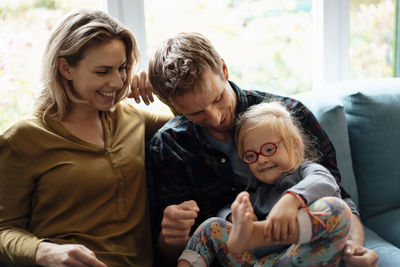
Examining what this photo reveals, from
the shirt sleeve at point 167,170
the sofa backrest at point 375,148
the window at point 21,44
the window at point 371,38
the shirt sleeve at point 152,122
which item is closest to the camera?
the shirt sleeve at point 167,170

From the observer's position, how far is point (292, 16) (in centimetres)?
266

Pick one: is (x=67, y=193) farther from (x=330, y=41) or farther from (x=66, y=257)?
(x=330, y=41)

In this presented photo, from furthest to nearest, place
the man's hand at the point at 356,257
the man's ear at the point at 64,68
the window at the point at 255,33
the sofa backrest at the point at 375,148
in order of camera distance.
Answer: the window at the point at 255,33, the sofa backrest at the point at 375,148, the man's ear at the point at 64,68, the man's hand at the point at 356,257

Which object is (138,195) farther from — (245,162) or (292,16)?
(292,16)

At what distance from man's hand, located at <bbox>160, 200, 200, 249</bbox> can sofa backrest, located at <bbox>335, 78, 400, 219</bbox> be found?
834mm

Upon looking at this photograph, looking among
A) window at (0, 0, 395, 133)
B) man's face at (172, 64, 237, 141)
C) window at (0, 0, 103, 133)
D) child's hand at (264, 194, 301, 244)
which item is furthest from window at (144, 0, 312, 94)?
child's hand at (264, 194, 301, 244)

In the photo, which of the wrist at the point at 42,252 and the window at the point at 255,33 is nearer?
the wrist at the point at 42,252

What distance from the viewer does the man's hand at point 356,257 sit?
130cm

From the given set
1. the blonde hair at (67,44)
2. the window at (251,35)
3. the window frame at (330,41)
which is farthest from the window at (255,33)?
the blonde hair at (67,44)

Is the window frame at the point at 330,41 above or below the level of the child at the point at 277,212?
above

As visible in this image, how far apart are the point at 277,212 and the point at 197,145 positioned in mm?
494

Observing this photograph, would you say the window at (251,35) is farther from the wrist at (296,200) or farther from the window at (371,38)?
the wrist at (296,200)

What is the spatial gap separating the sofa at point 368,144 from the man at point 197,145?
0.73ft

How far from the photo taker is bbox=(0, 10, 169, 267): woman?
1.44 meters
